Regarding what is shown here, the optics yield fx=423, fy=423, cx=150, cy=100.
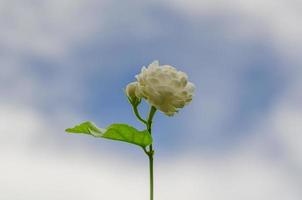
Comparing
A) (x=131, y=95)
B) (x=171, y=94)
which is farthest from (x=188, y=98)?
(x=131, y=95)

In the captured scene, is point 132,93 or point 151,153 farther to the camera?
point 132,93

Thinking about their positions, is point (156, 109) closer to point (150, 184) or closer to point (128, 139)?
point (128, 139)

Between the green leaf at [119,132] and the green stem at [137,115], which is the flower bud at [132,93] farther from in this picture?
the green leaf at [119,132]

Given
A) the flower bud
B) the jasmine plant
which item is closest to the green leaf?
the jasmine plant

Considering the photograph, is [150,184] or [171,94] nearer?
[150,184]

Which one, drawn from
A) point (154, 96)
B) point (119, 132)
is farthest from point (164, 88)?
point (119, 132)

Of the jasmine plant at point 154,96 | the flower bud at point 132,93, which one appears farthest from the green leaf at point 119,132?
the flower bud at point 132,93

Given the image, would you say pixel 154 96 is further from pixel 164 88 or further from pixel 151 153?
pixel 151 153

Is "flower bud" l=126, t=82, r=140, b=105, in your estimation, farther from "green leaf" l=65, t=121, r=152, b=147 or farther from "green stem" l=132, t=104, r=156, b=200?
"green leaf" l=65, t=121, r=152, b=147
